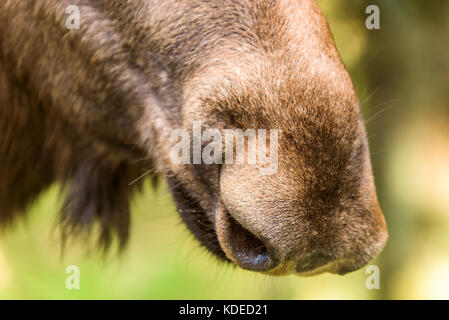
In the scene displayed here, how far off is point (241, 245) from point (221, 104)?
309 millimetres

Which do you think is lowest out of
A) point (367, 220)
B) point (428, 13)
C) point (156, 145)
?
point (367, 220)

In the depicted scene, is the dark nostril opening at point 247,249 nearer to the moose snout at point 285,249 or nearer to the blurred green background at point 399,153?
the moose snout at point 285,249

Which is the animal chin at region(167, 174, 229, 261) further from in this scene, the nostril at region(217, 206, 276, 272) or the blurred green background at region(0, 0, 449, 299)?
the blurred green background at region(0, 0, 449, 299)

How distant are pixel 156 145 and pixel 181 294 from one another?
2.56 meters

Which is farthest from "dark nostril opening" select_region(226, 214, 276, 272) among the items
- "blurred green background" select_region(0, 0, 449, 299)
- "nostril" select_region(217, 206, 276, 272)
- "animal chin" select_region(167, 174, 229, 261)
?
"blurred green background" select_region(0, 0, 449, 299)

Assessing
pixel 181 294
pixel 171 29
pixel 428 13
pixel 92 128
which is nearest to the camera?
pixel 171 29

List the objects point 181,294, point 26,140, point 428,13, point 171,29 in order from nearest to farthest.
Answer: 1. point 171,29
2. point 26,140
3. point 428,13
4. point 181,294

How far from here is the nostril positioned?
1271 mm

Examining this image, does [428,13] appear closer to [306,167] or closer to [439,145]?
[439,145]

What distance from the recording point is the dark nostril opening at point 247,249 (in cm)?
126

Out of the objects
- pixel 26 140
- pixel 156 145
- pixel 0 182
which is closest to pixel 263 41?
pixel 156 145

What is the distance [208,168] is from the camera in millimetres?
1330

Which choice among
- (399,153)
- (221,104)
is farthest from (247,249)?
(399,153)

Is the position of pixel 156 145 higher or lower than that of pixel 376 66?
lower
